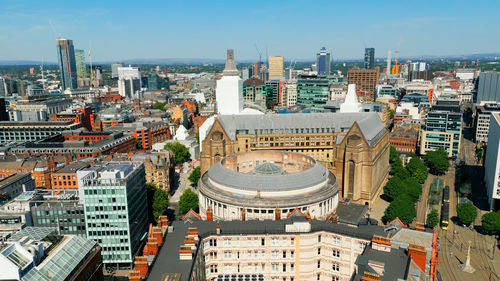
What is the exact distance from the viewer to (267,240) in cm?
7606

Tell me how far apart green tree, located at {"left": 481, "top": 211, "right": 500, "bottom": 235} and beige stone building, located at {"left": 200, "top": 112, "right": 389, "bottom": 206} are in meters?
38.7

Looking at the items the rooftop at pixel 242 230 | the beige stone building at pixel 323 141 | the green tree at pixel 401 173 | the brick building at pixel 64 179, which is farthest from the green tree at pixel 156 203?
the green tree at pixel 401 173

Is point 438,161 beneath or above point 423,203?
above

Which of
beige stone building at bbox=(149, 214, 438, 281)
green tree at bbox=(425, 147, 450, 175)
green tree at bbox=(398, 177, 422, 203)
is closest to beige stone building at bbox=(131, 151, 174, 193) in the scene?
beige stone building at bbox=(149, 214, 438, 281)

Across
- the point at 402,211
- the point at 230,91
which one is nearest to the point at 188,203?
the point at 402,211

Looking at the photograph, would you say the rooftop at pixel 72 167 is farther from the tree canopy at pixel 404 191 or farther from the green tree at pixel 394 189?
the green tree at pixel 394 189

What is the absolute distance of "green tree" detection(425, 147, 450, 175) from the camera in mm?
186500

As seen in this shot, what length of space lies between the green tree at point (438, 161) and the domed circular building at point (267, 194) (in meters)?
107

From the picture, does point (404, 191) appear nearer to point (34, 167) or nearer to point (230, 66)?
point (230, 66)

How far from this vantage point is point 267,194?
94188 mm

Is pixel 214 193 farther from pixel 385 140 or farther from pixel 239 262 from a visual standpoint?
pixel 385 140

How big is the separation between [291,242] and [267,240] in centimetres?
508

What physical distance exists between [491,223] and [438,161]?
6997cm

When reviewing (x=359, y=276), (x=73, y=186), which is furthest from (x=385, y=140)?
(x=73, y=186)
